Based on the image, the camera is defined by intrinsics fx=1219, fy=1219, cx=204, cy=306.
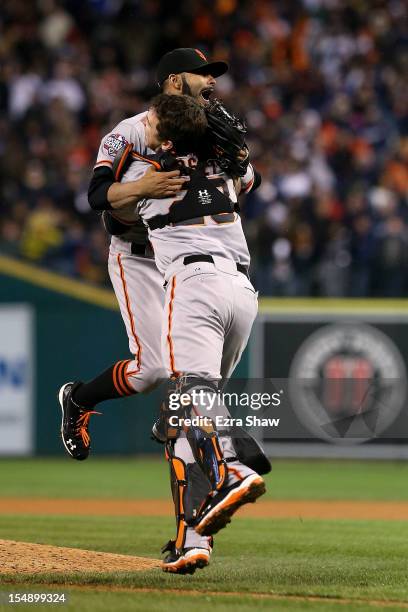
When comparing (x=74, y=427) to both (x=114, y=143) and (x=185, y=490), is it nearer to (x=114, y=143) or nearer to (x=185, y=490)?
(x=185, y=490)

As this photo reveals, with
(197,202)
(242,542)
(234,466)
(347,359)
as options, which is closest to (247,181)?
(197,202)

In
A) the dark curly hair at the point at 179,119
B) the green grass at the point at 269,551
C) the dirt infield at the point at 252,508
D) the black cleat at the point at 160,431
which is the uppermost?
the dark curly hair at the point at 179,119

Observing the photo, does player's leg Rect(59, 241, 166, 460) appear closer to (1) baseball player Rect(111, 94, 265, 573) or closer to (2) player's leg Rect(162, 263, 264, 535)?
(1) baseball player Rect(111, 94, 265, 573)

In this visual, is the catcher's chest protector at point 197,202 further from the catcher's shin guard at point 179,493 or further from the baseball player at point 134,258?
the catcher's shin guard at point 179,493

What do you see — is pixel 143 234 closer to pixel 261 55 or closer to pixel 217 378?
pixel 217 378

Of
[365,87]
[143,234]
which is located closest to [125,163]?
[143,234]

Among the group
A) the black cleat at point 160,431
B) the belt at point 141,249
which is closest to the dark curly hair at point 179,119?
the belt at point 141,249

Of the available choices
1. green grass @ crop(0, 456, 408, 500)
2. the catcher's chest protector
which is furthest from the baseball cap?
green grass @ crop(0, 456, 408, 500)
